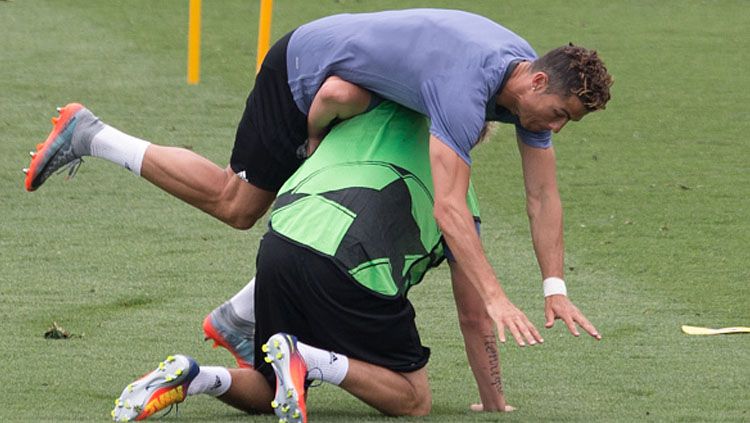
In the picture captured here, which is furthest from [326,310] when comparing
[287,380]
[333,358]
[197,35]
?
[197,35]

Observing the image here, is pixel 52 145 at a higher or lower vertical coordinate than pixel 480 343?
higher

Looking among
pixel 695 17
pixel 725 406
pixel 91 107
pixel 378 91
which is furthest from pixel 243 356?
pixel 695 17

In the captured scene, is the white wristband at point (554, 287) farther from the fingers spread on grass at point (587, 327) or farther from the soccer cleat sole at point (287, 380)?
the soccer cleat sole at point (287, 380)

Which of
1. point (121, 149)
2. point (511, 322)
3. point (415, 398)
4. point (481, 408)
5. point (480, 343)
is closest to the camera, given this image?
point (511, 322)

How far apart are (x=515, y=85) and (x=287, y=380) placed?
3.72 feet

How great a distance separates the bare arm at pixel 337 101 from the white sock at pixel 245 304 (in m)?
0.62

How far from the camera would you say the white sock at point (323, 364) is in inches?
185

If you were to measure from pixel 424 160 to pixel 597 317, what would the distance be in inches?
73.7

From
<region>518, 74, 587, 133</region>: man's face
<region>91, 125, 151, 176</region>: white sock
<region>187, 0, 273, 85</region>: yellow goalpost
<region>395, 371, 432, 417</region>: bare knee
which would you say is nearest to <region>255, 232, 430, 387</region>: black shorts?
<region>395, 371, 432, 417</region>: bare knee

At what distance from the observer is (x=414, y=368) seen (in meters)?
4.94

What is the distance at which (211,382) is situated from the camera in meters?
4.80

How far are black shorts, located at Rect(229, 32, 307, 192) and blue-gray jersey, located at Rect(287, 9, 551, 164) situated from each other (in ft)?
0.25

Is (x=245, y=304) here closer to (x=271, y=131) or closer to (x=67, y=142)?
(x=271, y=131)

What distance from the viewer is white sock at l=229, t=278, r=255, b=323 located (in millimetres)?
5223
